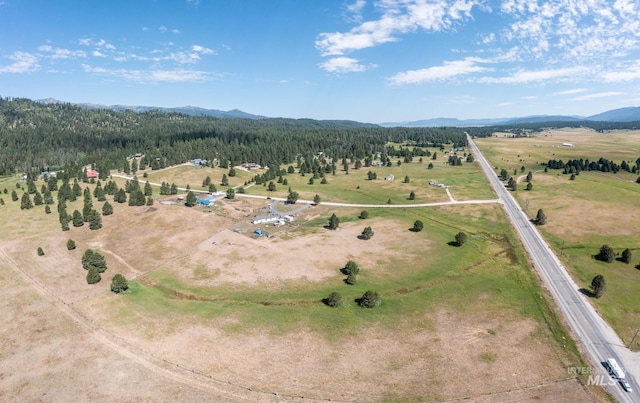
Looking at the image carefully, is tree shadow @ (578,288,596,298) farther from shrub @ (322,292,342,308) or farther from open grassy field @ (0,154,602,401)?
shrub @ (322,292,342,308)

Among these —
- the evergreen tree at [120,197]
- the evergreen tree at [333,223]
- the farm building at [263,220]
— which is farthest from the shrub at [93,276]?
the evergreen tree at [120,197]

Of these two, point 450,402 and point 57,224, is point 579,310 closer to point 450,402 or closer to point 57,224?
point 450,402

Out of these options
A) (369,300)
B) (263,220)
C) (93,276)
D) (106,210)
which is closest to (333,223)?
(263,220)

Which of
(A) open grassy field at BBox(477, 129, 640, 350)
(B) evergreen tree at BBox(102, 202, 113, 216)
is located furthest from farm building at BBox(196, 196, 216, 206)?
(A) open grassy field at BBox(477, 129, 640, 350)

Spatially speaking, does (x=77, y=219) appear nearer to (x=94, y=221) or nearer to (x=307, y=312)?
(x=94, y=221)

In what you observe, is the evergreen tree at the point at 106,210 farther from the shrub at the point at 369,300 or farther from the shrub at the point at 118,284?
the shrub at the point at 369,300
